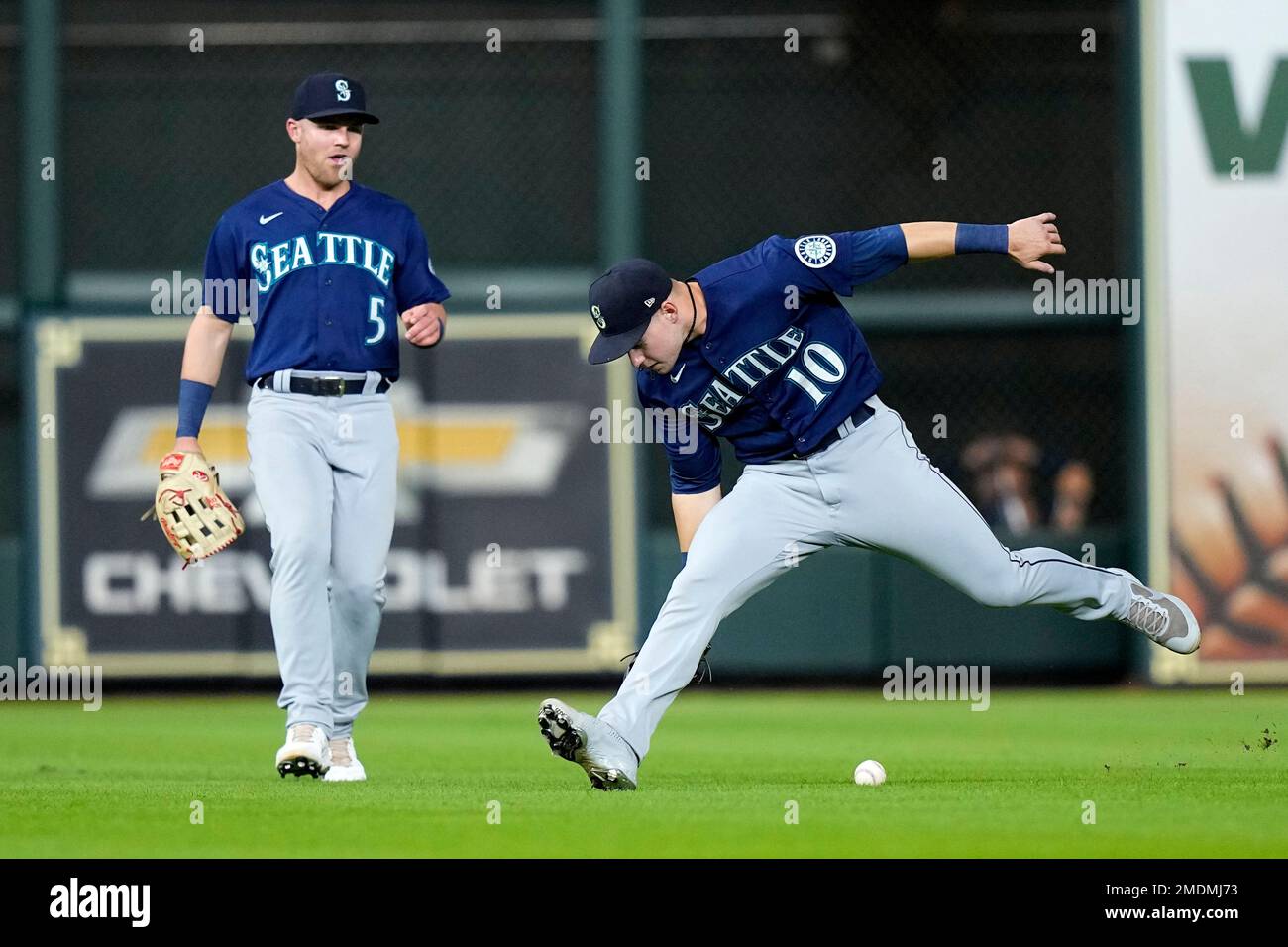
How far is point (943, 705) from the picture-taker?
31.6ft

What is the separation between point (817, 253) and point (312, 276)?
164cm

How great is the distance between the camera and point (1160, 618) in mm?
5945

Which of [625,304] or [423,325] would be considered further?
[423,325]

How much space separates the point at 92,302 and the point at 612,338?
20.1 feet

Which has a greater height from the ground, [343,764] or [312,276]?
[312,276]

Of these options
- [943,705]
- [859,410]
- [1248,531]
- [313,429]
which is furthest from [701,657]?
[1248,531]

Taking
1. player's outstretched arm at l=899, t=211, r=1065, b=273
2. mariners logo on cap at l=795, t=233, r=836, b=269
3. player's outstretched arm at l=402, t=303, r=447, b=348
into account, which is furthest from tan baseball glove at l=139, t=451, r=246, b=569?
player's outstretched arm at l=899, t=211, r=1065, b=273

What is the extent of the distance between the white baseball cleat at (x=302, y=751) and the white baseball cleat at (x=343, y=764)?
0.13 metres

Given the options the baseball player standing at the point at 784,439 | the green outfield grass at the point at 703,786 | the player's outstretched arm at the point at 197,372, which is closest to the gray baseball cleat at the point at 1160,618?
the baseball player standing at the point at 784,439

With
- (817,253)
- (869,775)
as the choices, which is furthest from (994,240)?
(869,775)

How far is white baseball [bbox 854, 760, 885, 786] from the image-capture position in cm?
600

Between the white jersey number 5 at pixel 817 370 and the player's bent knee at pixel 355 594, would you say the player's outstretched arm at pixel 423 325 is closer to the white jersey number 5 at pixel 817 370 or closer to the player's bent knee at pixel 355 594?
the player's bent knee at pixel 355 594

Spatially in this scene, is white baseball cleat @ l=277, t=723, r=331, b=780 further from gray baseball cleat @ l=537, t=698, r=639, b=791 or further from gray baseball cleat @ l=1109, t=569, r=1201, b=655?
gray baseball cleat @ l=1109, t=569, r=1201, b=655

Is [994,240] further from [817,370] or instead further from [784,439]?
[784,439]
